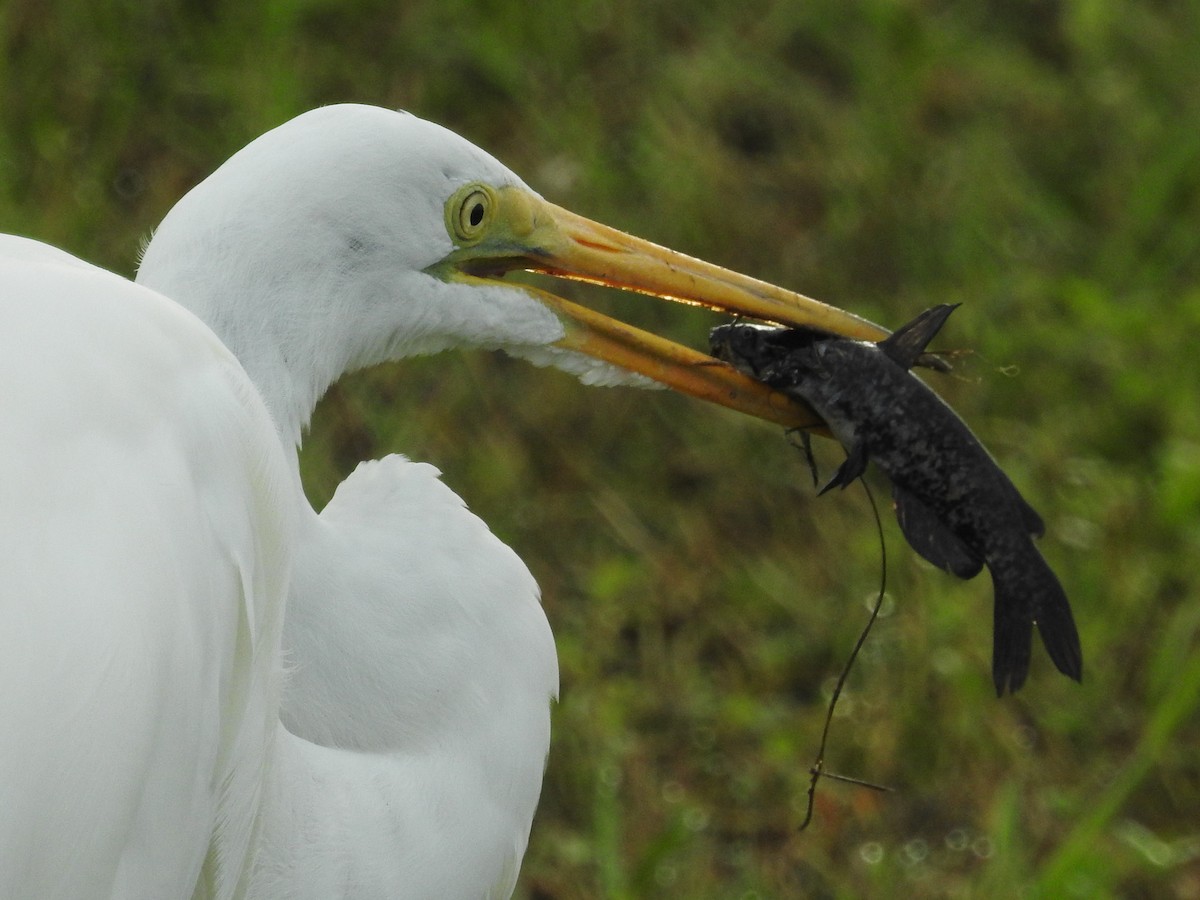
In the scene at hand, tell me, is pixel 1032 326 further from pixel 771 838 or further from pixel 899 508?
pixel 899 508

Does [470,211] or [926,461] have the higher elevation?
[470,211]

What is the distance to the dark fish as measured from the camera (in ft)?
6.63

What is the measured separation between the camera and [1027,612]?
2.08 m

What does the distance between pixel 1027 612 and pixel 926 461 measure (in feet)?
0.72

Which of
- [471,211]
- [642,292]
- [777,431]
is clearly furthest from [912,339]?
[777,431]

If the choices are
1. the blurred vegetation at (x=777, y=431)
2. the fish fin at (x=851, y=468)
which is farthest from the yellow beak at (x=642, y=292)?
the blurred vegetation at (x=777, y=431)

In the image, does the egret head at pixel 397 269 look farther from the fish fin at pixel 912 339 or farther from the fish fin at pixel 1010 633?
the fish fin at pixel 1010 633

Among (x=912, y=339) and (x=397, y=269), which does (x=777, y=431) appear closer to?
(x=912, y=339)

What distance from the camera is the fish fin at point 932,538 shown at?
6.77 ft

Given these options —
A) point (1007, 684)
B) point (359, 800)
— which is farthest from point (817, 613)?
point (359, 800)

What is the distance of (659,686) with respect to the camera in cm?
322

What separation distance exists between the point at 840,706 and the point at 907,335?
1229 millimetres

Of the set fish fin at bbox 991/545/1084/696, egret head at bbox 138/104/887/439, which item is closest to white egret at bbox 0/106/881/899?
egret head at bbox 138/104/887/439

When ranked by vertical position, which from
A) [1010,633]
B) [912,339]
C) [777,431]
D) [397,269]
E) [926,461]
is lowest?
[777,431]
